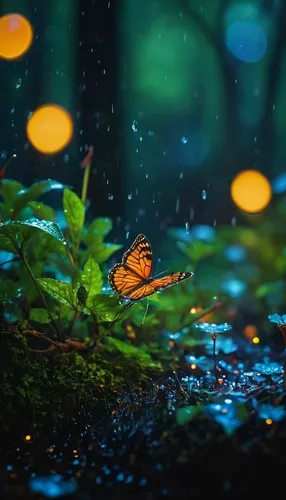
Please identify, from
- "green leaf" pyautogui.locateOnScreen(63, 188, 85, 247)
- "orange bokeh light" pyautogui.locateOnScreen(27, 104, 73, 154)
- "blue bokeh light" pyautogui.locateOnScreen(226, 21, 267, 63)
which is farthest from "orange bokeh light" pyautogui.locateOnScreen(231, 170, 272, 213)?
"green leaf" pyautogui.locateOnScreen(63, 188, 85, 247)

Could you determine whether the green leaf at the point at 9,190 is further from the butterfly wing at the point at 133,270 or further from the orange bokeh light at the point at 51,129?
the orange bokeh light at the point at 51,129

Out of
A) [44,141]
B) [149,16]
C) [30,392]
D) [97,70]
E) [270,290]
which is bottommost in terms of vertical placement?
[30,392]

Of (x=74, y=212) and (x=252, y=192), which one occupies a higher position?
(x=252, y=192)

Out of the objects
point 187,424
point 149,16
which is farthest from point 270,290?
point 149,16

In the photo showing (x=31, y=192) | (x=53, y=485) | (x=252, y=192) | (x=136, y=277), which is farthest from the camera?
→ (x=252, y=192)

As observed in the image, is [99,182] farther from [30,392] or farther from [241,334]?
[30,392]

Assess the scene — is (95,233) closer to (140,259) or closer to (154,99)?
(140,259)

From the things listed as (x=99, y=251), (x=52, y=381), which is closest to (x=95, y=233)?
(x=99, y=251)
